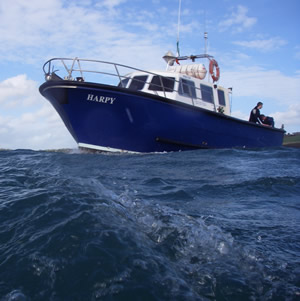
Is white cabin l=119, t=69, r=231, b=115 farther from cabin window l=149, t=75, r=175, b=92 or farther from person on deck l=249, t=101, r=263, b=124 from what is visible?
person on deck l=249, t=101, r=263, b=124

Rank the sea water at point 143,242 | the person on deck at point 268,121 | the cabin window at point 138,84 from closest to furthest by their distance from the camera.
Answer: the sea water at point 143,242
the cabin window at point 138,84
the person on deck at point 268,121

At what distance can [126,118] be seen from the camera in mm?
7750

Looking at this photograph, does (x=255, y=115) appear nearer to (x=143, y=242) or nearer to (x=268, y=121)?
(x=268, y=121)

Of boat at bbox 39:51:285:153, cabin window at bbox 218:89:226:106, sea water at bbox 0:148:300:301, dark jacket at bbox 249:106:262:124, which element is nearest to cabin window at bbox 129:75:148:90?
boat at bbox 39:51:285:153

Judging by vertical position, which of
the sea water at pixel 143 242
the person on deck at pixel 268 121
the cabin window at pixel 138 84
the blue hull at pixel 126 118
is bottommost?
the sea water at pixel 143 242

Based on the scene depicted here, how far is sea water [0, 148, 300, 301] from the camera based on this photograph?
1583 mm

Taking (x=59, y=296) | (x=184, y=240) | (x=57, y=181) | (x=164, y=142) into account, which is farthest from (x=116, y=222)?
(x=164, y=142)

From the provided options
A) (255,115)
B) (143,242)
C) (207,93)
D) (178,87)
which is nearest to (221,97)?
(207,93)

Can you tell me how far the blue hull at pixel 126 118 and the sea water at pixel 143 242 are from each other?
12.3ft

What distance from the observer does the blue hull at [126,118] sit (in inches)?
296

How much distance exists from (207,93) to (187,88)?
39.5 inches

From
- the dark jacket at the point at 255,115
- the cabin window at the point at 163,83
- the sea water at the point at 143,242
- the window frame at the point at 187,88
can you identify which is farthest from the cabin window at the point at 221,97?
the sea water at the point at 143,242

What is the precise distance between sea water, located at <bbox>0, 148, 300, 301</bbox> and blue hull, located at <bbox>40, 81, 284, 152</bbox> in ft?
12.3

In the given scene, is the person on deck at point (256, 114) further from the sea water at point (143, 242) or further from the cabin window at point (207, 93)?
the sea water at point (143, 242)
